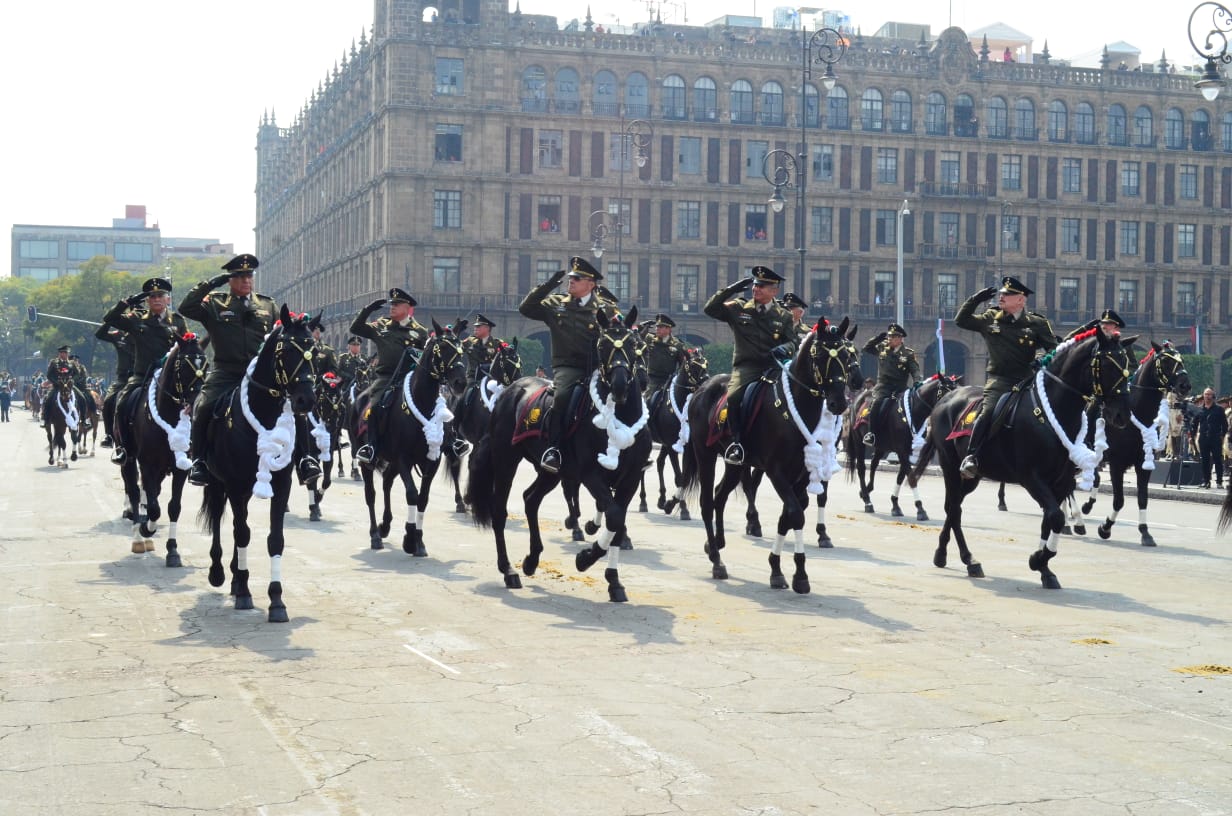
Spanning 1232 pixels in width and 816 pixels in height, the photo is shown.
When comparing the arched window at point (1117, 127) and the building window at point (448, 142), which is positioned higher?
the arched window at point (1117, 127)

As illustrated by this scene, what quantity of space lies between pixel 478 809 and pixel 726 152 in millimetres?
85506

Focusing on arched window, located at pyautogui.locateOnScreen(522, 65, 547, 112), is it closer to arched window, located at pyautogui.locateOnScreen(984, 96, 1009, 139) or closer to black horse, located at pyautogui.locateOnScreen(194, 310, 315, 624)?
arched window, located at pyautogui.locateOnScreen(984, 96, 1009, 139)

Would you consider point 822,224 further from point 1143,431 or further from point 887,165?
point 1143,431

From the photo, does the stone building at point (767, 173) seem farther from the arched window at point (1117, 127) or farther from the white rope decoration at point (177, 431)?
the white rope decoration at point (177, 431)

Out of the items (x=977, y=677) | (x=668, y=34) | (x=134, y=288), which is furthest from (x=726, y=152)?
(x=977, y=677)

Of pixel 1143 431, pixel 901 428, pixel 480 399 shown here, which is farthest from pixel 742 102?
pixel 1143 431

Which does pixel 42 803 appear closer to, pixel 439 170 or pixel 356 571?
pixel 356 571

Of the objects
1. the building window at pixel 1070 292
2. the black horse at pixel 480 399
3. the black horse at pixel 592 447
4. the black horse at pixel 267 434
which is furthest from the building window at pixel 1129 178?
the black horse at pixel 267 434

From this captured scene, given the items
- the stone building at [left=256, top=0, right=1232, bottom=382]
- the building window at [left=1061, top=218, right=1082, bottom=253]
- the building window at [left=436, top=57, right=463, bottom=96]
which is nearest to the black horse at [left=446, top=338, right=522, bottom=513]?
the stone building at [left=256, top=0, right=1232, bottom=382]

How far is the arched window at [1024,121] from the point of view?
9362 cm

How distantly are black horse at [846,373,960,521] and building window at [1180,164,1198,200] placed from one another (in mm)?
80543

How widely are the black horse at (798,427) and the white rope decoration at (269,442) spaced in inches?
173

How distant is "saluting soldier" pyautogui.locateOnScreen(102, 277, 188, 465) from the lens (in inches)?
659

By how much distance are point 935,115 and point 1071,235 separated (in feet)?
37.6
